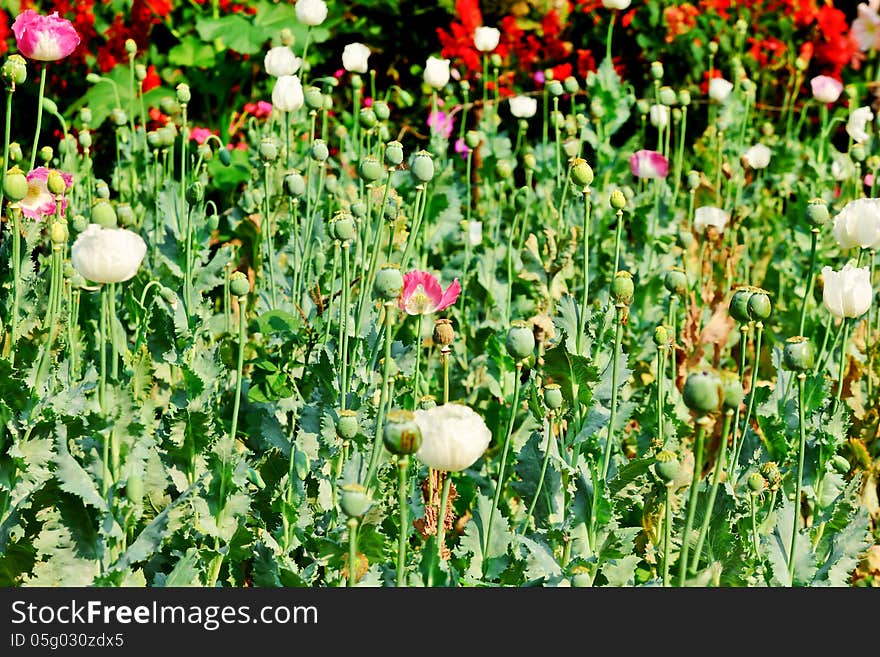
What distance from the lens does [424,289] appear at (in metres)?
1.63

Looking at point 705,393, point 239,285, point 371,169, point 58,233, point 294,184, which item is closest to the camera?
point 705,393

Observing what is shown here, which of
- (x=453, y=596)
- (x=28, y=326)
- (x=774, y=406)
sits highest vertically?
(x=28, y=326)

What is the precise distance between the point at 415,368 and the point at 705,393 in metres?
0.74

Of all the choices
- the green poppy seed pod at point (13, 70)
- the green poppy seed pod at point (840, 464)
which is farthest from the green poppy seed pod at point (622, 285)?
the green poppy seed pod at point (13, 70)

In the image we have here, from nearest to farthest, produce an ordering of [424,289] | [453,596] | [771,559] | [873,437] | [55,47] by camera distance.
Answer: [453,596], [771,559], [424,289], [55,47], [873,437]

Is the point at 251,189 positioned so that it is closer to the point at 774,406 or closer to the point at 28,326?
the point at 28,326

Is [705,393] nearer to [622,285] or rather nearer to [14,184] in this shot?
[622,285]

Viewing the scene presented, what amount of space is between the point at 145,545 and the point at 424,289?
1.74ft

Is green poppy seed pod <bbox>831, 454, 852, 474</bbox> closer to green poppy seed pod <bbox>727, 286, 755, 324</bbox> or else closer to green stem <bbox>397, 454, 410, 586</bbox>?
green poppy seed pod <bbox>727, 286, 755, 324</bbox>

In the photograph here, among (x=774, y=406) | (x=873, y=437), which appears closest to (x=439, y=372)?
(x=774, y=406)

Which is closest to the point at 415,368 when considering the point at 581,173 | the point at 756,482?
the point at 581,173

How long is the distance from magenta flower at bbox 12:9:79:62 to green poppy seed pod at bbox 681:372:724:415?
44.9 inches

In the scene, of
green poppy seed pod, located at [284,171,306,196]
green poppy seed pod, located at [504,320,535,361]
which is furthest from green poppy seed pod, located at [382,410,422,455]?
green poppy seed pod, located at [284,171,306,196]

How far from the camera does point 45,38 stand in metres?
1.73
